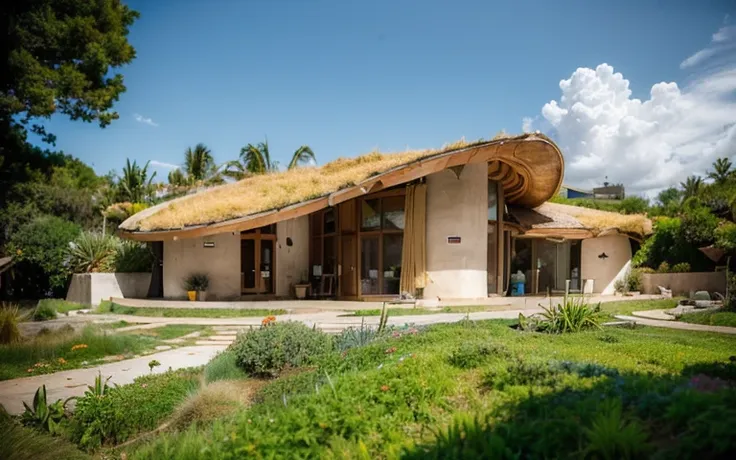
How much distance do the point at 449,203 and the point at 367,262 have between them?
12.2ft

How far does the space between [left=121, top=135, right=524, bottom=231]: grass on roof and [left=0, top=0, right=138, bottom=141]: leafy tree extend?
4.07m

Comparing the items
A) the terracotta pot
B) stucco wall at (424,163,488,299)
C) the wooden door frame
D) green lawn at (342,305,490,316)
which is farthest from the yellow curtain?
the wooden door frame

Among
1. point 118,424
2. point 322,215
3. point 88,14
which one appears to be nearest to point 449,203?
point 322,215

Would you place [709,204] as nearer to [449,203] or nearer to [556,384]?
[449,203]

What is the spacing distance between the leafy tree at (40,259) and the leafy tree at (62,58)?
6811mm

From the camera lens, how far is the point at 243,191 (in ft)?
68.7

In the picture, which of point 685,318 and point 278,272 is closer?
point 685,318

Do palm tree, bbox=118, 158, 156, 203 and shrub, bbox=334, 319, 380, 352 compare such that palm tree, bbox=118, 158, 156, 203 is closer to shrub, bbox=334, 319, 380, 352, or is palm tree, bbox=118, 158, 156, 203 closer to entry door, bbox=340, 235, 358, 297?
entry door, bbox=340, 235, 358, 297

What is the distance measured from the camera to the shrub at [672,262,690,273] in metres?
19.2

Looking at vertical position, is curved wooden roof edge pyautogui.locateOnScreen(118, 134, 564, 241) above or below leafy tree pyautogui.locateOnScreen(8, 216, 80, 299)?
above

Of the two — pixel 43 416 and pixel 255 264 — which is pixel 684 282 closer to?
pixel 255 264

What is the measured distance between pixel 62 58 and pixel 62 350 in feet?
25.3

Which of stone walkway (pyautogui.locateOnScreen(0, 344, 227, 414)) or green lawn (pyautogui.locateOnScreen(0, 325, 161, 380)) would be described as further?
green lawn (pyautogui.locateOnScreen(0, 325, 161, 380))

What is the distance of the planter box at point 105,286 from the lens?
18.1 metres
